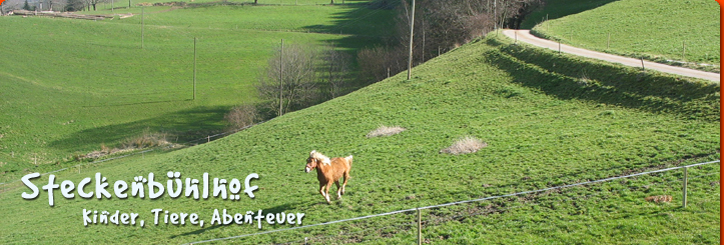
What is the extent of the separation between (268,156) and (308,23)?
98.7 metres

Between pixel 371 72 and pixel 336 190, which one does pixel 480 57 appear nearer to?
pixel 336 190

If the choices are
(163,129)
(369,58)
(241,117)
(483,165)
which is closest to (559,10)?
(369,58)

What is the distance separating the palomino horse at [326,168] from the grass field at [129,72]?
40.2m

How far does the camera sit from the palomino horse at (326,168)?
19.6m

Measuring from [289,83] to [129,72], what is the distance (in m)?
31.7

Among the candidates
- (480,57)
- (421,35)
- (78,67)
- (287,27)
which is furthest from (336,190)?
(287,27)

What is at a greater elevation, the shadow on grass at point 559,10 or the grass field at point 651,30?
the shadow on grass at point 559,10

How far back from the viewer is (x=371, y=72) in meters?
91.6

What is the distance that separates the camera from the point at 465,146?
93.7 ft

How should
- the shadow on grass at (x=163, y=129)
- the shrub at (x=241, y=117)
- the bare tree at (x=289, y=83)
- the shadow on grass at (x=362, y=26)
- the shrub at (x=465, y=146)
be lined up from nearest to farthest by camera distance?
the shrub at (x=465, y=146), the shadow on grass at (x=163, y=129), the shrub at (x=241, y=117), the bare tree at (x=289, y=83), the shadow on grass at (x=362, y=26)

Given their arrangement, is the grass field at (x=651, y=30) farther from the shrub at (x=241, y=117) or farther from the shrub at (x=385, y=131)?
the shrub at (x=241, y=117)

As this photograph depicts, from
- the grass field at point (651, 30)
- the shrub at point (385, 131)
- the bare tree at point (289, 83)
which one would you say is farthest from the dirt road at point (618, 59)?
the bare tree at point (289, 83)

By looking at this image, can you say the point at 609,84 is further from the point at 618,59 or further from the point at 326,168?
the point at 326,168

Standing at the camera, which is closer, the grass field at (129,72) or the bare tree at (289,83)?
the grass field at (129,72)
